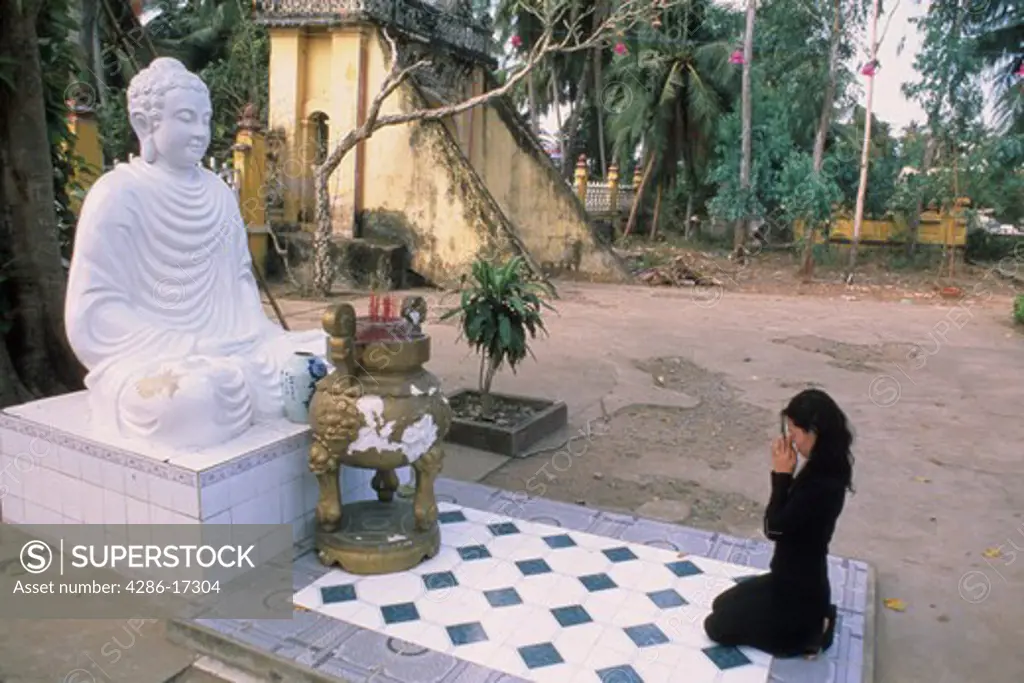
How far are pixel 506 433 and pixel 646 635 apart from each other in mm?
2274

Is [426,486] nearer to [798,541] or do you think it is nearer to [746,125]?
[798,541]

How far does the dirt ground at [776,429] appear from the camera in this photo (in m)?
3.03

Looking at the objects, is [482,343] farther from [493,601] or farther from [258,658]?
[258,658]

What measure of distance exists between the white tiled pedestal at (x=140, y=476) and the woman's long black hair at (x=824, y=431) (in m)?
1.98

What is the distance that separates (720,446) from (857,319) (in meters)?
6.34

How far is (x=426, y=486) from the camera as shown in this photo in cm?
331

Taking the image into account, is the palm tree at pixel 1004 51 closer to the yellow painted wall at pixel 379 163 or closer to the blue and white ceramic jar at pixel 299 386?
the yellow painted wall at pixel 379 163

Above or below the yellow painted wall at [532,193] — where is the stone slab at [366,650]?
below

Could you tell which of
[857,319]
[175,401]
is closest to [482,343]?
[175,401]

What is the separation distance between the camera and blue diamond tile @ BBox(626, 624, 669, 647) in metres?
2.88

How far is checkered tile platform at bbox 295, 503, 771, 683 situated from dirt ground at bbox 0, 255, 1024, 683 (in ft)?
2.10

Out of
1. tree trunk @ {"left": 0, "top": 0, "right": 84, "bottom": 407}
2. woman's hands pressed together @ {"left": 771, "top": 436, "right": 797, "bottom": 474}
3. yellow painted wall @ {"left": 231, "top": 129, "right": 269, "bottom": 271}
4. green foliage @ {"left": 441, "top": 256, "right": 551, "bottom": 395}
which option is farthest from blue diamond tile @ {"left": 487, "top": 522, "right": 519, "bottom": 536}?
yellow painted wall @ {"left": 231, "top": 129, "right": 269, "bottom": 271}

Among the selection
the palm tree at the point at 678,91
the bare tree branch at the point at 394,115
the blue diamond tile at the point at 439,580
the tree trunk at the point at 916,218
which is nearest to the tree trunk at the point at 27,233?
the blue diamond tile at the point at 439,580

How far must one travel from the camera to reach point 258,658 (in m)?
2.69
